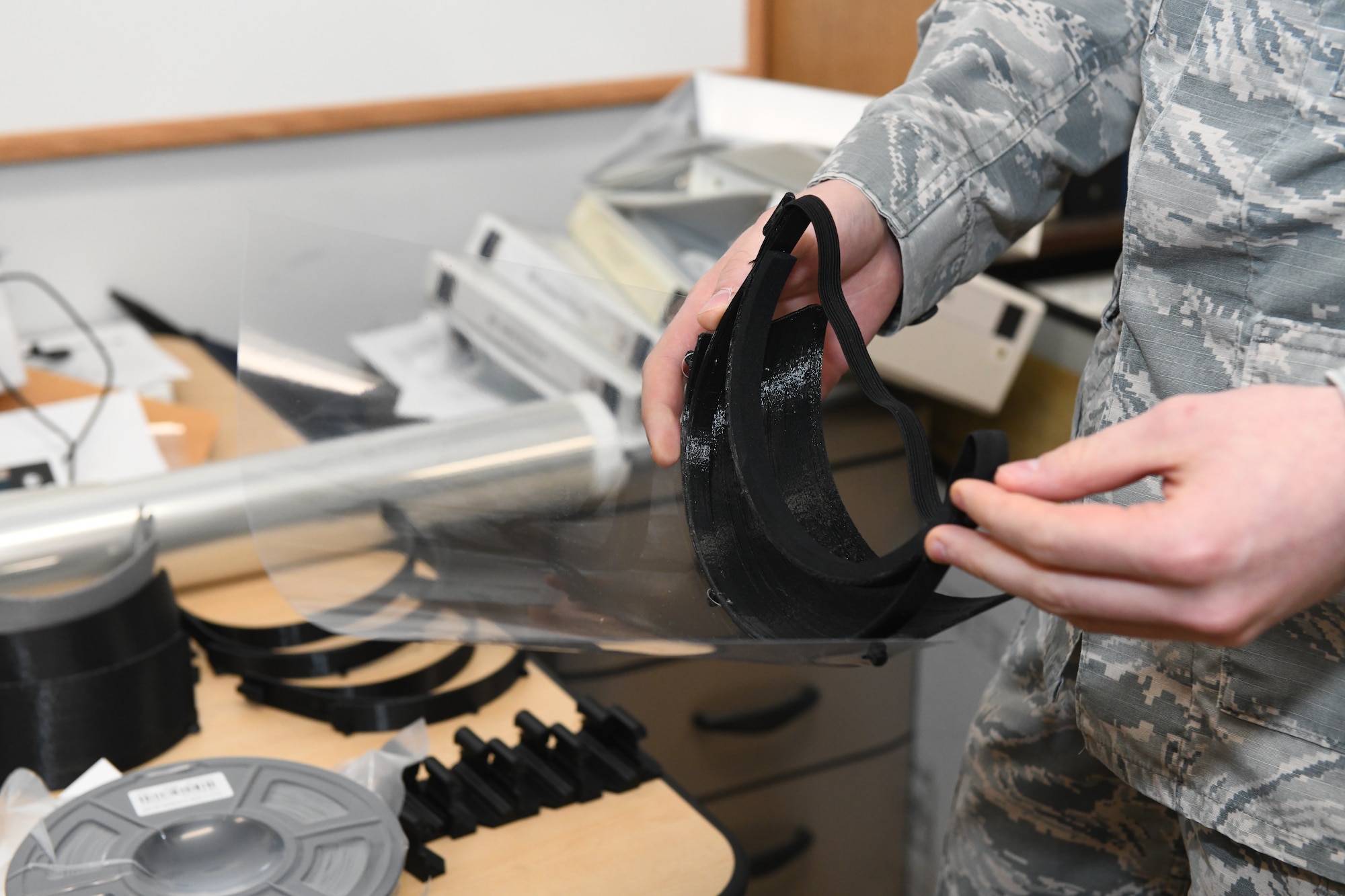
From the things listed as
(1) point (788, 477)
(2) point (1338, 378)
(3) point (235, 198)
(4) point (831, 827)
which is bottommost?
(4) point (831, 827)

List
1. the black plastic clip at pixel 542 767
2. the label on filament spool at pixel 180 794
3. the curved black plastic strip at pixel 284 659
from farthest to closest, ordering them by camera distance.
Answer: the curved black plastic strip at pixel 284 659 < the black plastic clip at pixel 542 767 < the label on filament spool at pixel 180 794

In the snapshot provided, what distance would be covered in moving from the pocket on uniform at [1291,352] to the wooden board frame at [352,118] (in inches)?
49.9

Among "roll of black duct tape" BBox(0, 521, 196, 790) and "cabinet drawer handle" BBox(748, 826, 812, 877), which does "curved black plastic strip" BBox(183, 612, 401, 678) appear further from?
"cabinet drawer handle" BBox(748, 826, 812, 877)

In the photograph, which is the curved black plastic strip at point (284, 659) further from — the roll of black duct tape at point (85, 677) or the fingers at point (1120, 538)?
the fingers at point (1120, 538)

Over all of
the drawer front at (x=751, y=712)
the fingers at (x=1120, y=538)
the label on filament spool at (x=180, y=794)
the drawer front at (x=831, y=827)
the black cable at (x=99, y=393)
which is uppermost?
the fingers at (x=1120, y=538)

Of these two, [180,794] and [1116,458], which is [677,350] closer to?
[1116,458]

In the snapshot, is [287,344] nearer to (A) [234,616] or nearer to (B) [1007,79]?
(A) [234,616]

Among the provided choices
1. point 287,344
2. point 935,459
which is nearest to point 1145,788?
point 287,344

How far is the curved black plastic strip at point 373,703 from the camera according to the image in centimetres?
78

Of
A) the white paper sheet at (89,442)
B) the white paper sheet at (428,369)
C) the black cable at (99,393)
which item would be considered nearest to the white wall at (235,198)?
the black cable at (99,393)

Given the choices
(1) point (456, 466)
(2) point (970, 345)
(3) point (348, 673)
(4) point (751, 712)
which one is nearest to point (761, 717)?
(4) point (751, 712)

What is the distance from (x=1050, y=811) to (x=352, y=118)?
1.24 m

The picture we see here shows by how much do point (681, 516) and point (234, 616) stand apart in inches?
20.3

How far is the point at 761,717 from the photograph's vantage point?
138 centimetres
